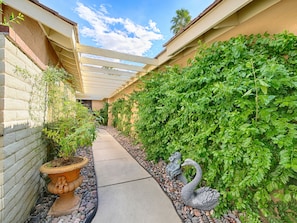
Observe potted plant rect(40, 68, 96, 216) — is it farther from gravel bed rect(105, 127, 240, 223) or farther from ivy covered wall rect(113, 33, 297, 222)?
ivy covered wall rect(113, 33, 297, 222)

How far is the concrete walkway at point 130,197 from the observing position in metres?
2.39

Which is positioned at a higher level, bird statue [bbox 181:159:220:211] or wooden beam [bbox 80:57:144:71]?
wooden beam [bbox 80:57:144:71]

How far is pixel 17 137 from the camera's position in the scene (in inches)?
81.0

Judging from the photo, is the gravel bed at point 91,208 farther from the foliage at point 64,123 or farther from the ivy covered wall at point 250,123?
the foliage at point 64,123

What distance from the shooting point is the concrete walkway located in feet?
7.83

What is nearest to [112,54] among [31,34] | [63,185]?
[31,34]

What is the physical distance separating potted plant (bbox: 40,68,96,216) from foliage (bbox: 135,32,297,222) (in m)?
2.12

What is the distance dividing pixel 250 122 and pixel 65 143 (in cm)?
308

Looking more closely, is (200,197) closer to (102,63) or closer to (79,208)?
(79,208)

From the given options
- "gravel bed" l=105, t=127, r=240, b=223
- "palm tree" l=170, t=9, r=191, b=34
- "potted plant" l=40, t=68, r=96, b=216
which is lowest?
"gravel bed" l=105, t=127, r=240, b=223

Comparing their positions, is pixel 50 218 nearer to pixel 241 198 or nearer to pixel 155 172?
pixel 155 172

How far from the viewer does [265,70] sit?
1.65m

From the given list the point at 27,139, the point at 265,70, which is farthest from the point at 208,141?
the point at 27,139

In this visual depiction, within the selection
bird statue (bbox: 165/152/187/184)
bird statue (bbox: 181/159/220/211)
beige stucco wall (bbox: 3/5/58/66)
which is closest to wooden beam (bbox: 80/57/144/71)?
beige stucco wall (bbox: 3/5/58/66)
